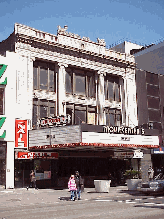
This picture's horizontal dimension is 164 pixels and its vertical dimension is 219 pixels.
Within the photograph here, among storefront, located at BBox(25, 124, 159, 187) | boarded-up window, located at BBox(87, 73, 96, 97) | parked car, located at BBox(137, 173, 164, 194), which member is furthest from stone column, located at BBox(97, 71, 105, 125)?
parked car, located at BBox(137, 173, 164, 194)

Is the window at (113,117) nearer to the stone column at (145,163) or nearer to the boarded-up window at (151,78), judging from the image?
the stone column at (145,163)

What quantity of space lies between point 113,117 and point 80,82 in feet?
21.4

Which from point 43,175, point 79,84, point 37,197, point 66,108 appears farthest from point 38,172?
point 79,84

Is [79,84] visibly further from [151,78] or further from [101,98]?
[151,78]

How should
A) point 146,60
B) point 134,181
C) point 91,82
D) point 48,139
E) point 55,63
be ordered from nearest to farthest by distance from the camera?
point 134,181 < point 48,139 < point 55,63 < point 91,82 < point 146,60

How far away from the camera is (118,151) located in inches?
1537

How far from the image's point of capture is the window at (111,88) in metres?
41.4

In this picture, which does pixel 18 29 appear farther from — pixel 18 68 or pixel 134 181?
pixel 134 181

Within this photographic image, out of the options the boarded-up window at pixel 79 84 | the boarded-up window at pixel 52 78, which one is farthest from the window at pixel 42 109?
the boarded-up window at pixel 79 84

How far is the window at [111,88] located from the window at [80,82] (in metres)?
2.04

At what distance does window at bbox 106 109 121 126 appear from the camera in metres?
41.0

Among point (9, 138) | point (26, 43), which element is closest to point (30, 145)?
point (9, 138)

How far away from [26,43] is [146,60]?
24.5 metres

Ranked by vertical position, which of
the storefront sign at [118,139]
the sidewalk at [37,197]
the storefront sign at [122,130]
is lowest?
the sidewalk at [37,197]
